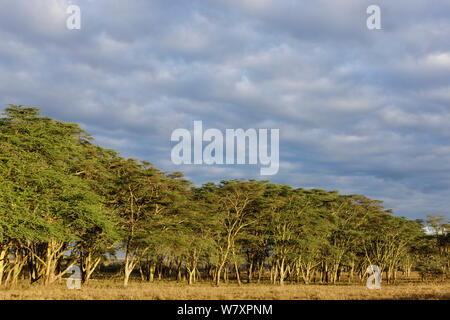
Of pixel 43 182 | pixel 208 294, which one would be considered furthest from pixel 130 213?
pixel 208 294

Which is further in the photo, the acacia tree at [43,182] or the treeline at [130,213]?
the treeline at [130,213]

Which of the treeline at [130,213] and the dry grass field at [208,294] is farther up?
the treeline at [130,213]

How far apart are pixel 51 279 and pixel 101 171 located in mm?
10215

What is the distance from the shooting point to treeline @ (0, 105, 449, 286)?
25312 mm

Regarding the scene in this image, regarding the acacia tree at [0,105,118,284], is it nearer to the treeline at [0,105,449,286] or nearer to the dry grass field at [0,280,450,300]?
the treeline at [0,105,449,286]

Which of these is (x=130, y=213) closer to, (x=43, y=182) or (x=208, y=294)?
(x=43, y=182)

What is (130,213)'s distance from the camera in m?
38.3

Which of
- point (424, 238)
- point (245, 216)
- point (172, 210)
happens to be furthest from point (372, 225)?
point (172, 210)

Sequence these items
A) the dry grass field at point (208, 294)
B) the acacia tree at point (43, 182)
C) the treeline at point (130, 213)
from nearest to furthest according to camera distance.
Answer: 1. the dry grass field at point (208, 294)
2. the acacia tree at point (43, 182)
3. the treeline at point (130, 213)

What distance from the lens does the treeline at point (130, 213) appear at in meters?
25.3

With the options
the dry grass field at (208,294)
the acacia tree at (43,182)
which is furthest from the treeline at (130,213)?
the dry grass field at (208,294)

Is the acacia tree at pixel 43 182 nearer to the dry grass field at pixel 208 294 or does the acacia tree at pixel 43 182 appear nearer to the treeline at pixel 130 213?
the treeline at pixel 130 213

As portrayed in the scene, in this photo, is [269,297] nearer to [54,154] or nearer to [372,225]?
[54,154]

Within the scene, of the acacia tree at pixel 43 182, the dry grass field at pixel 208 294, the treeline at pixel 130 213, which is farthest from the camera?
the treeline at pixel 130 213
